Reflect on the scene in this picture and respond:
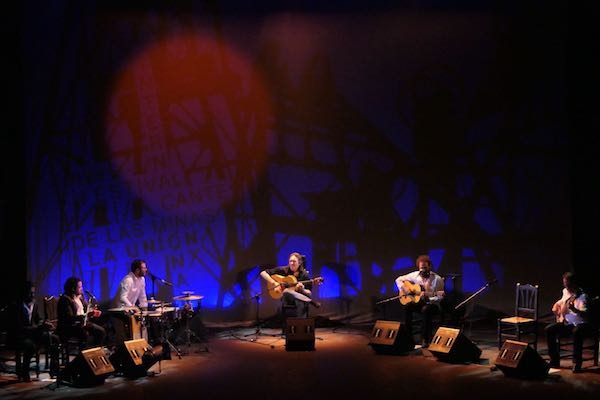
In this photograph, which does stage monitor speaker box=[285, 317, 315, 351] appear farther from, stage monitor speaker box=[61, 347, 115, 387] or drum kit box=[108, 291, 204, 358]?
stage monitor speaker box=[61, 347, 115, 387]

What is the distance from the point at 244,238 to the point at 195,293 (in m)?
1.04

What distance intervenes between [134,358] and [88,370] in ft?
1.56

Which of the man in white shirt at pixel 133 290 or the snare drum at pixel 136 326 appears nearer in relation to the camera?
the snare drum at pixel 136 326

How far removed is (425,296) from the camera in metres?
8.57

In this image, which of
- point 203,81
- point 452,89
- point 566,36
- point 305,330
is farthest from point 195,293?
point 566,36

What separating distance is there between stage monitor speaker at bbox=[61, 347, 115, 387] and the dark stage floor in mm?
85

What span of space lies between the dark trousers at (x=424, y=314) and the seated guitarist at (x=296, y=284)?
1271 mm

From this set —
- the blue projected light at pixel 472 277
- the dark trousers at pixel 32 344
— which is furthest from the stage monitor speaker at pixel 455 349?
the dark trousers at pixel 32 344

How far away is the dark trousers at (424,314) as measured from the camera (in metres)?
8.39

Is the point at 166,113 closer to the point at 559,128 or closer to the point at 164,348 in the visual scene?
the point at 164,348

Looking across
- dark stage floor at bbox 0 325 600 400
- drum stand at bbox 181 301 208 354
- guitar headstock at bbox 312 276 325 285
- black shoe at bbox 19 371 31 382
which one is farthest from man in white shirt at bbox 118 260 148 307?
guitar headstock at bbox 312 276 325 285

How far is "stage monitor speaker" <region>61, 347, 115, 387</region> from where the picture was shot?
22.4ft

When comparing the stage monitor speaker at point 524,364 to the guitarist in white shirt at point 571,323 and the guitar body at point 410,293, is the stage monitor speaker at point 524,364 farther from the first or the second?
the guitar body at point 410,293

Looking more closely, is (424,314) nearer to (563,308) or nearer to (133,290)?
(563,308)
